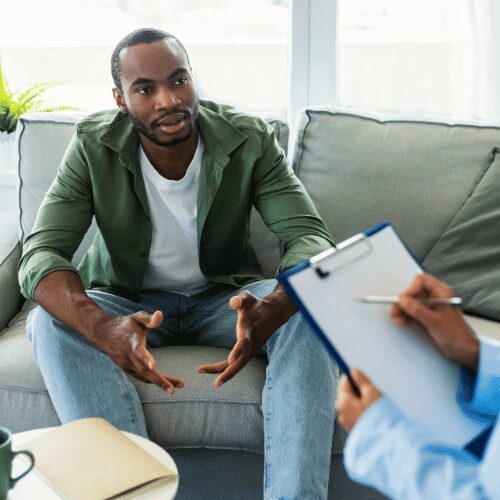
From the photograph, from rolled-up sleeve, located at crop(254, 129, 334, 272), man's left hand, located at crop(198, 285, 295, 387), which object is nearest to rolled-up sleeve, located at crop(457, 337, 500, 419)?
man's left hand, located at crop(198, 285, 295, 387)

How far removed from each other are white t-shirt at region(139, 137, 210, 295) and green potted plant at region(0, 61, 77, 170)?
80cm

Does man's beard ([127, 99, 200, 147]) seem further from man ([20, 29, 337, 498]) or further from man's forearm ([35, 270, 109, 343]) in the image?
man's forearm ([35, 270, 109, 343])

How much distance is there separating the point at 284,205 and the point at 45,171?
731 mm

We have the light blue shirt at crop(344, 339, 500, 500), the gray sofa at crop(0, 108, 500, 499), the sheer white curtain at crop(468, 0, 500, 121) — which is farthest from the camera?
the sheer white curtain at crop(468, 0, 500, 121)

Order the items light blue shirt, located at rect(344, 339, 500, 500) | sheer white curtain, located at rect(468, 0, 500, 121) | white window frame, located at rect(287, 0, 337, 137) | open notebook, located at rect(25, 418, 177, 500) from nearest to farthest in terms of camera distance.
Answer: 1. light blue shirt, located at rect(344, 339, 500, 500)
2. open notebook, located at rect(25, 418, 177, 500)
3. sheer white curtain, located at rect(468, 0, 500, 121)
4. white window frame, located at rect(287, 0, 337, 137)

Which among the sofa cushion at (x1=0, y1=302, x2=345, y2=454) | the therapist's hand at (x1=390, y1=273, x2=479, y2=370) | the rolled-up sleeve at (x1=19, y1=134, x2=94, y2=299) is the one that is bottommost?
the sofa cushion at (x1=0, y1=302, x2=345, y2=454)

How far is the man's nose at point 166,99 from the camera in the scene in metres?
1.99

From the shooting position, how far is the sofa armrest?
2.18 m

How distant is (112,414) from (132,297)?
0.47m

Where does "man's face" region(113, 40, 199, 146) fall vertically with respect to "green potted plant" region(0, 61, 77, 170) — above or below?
above

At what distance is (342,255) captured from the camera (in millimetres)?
1072

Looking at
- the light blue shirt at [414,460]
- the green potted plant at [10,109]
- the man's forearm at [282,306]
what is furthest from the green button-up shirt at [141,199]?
the light blue shirt at [414,460]

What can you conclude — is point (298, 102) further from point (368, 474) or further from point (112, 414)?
point (368, 474)

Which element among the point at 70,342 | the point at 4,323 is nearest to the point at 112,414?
the point at 70,342
